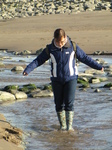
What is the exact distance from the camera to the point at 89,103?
10328 millimetres

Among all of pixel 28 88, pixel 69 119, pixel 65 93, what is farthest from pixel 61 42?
pixel 28 88

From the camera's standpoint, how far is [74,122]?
8.88 meters

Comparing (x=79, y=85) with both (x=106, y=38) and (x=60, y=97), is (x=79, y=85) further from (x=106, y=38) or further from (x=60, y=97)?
(x=106, y=38)

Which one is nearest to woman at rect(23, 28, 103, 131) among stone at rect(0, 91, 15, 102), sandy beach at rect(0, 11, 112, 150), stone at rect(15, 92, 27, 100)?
stone at rect(0, 91, 15, 102)

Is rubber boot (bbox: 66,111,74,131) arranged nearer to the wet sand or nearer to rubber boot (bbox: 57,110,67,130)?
rubber boot (bbox: 57,110,67,130)

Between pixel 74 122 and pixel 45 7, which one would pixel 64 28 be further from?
pixel 74 122

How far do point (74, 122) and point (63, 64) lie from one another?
53.6 inches

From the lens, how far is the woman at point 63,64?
787 centimetres

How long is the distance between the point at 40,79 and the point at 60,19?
1998 cm

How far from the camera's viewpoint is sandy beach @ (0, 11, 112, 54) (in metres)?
22.6

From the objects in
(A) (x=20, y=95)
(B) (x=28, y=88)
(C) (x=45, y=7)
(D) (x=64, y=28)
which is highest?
(A) (x=20, y=95)

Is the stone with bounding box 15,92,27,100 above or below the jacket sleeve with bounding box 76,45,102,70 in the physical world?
below

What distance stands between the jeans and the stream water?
437mm

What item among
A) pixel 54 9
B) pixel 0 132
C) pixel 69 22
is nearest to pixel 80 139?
pixel 0 132
